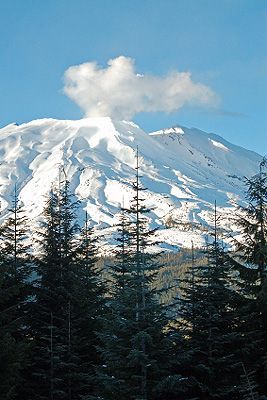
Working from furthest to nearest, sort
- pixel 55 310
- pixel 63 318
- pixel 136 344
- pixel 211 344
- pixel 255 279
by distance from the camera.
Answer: pixel 55 310 → pixel 63 318 → pixel 255 279 → pixel 211 344 → pixel 136 344

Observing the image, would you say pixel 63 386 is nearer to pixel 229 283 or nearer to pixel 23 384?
pixel 23 384

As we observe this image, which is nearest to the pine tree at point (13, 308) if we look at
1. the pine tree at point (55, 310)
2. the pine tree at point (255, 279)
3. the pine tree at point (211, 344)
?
the pine tree at point (55, 310)

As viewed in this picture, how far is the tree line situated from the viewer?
57.2ft

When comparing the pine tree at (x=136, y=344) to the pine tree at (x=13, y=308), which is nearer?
the pine tree at (x=13, y=308)

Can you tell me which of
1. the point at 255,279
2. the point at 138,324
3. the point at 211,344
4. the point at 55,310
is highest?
the point at 255,279

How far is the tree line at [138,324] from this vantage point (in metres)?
17.4

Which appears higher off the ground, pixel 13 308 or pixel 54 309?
pixel 54 309

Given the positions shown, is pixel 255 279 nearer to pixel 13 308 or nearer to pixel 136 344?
pixel 136 344

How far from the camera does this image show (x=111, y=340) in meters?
17.7

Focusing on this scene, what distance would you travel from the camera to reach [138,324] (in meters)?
17.5

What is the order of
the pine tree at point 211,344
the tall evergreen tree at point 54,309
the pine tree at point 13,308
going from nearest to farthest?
the pine tree at point 13,308 → the pine tree at point 211,344 → the tall evergreen tree at point 54,309

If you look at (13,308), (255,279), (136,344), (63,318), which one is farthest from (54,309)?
(255,279)

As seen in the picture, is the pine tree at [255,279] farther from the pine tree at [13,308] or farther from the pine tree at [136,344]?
the pine tree at [13,308]

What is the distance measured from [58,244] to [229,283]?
30.0 feet
